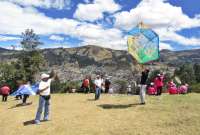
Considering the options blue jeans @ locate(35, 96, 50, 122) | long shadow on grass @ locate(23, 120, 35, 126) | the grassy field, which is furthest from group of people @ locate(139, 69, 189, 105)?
long shadow on grass @ locate(23, 120, 35, 126)

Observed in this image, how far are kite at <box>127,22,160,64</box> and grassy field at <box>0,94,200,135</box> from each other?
3188mm

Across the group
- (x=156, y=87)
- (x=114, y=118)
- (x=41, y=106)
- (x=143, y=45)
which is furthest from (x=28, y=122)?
(x=156, y=87)

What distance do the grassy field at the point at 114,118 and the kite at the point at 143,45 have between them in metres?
3.19

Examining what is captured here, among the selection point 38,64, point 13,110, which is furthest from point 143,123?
point 38,64

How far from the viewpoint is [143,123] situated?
21.7m

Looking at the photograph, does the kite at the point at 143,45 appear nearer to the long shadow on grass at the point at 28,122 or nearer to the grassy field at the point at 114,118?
the grassy field at the point at 114,118

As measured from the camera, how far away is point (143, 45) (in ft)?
89.9

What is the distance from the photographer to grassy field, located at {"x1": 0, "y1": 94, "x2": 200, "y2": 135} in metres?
20.5

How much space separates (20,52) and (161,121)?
8648 centimetres

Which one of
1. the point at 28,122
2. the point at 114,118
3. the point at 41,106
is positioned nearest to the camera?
the point at 41,106

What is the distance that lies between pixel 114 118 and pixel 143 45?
6.45 metres

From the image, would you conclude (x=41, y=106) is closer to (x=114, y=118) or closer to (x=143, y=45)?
(x=114, y=118)

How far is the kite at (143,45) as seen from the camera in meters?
27.0

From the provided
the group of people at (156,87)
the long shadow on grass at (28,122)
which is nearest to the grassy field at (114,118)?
the long shadow on grass at (28,122)
